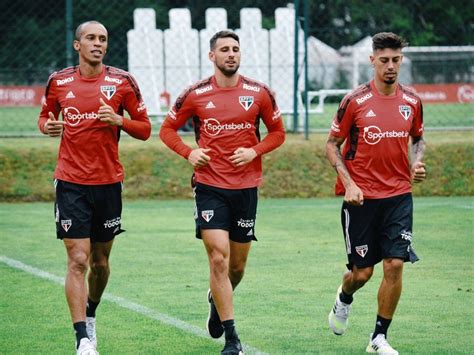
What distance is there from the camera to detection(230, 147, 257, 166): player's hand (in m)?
8.78

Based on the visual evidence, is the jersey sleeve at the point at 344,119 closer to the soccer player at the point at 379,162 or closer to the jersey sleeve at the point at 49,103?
the soccer player at the point at 379,162

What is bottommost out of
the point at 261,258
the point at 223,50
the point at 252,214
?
the point at 261,258

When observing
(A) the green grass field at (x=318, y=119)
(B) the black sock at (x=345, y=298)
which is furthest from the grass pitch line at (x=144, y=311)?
(A) the green grass field at (x=318, y=119)

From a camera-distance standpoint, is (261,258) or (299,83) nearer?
(261,258)

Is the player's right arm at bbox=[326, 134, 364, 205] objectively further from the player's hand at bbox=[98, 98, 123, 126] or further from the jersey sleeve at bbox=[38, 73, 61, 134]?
the jersey sleeve at bbox=[38, 73, 61, 134]

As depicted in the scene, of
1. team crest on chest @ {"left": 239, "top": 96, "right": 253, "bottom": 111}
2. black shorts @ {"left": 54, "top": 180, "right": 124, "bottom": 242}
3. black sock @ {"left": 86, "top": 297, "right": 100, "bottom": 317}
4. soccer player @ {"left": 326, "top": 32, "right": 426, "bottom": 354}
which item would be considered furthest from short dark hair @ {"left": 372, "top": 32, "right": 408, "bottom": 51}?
black sock @ {"left": 86, "top": 297, "right": 100, "bottom": 317}

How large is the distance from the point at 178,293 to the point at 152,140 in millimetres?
9823

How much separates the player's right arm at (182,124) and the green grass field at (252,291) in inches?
52.3

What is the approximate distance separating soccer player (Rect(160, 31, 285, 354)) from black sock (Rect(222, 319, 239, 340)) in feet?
0.91

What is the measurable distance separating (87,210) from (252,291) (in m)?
2.71

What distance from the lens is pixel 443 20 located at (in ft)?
115

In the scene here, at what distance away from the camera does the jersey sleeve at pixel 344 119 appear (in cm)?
884

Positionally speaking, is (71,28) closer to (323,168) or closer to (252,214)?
(323,168)

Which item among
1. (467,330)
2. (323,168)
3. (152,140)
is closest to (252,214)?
(467,330)
